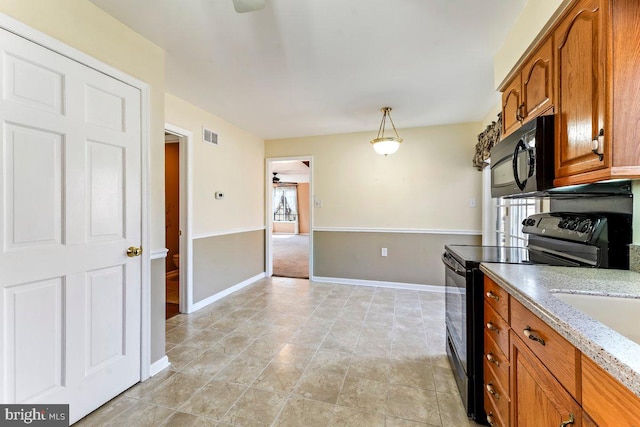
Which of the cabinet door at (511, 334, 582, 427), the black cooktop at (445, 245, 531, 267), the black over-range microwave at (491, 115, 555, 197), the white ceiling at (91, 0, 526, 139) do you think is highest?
the white ceiling at (91, 0, 526, 139)

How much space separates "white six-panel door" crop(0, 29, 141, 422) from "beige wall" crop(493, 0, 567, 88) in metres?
2.46

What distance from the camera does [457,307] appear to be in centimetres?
184

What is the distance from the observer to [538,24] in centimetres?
147

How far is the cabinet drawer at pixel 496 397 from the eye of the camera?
126 cm

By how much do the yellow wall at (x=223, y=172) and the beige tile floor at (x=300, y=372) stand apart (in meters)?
1.21

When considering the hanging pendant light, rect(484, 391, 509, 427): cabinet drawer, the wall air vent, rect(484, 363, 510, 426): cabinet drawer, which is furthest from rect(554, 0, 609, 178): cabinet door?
the wall air vent

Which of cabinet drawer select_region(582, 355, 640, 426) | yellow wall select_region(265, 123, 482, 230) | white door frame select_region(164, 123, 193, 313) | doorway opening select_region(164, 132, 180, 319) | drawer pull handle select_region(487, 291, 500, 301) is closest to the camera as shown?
cabinet drawer select_region(582, 355, 640, 426)

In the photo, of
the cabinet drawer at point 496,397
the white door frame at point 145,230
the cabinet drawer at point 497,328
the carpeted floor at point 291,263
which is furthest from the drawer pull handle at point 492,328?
the carpeted floor at point 291,263

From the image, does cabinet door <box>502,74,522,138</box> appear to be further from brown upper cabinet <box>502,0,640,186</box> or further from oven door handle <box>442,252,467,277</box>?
oven door handle <box>442,252,467,277</box>

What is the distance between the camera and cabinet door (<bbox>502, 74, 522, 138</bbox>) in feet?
5.76

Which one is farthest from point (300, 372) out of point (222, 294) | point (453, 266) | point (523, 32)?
point (523, 32)

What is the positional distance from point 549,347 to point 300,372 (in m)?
1.64

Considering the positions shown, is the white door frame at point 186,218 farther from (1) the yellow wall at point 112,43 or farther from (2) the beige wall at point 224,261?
(1) the yellow wall at point 112,43

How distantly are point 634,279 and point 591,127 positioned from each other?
670 mm
